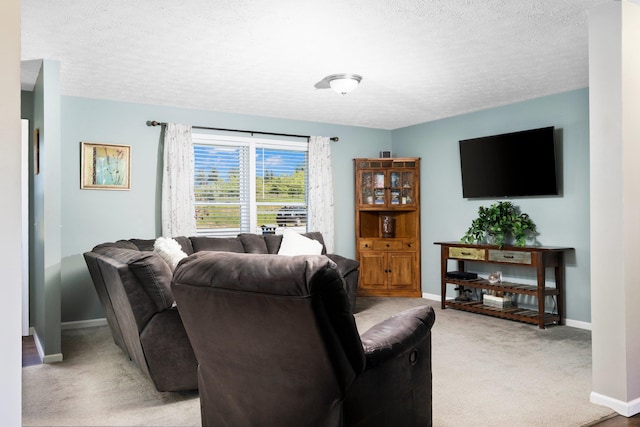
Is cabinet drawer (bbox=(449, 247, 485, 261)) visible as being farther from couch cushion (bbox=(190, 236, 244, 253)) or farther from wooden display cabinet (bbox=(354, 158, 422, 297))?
couch cushion (bbox=(190, 236, 244, 253))

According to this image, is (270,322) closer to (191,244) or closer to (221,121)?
(191,244)

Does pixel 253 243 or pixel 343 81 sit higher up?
pixel 343 81

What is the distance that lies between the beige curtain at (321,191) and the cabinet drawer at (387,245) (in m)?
0.63

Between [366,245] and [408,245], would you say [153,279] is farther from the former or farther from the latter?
[408,245]

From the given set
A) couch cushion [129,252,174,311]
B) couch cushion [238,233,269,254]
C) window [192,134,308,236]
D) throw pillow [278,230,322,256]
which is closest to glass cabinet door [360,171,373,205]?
window [192,134,308,236]

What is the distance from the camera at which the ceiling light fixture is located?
454cm

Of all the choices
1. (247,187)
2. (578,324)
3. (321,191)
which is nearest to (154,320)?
(247,187)

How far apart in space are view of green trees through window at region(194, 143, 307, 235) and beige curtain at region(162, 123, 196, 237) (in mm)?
213

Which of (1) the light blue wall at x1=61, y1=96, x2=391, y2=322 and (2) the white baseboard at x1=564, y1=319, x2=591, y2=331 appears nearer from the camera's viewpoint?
(2) the white baseboard at x1=564, y1=319, x2=591, y2=331

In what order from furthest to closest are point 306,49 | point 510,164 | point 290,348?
point 510,164, point 306,49, point 290,348

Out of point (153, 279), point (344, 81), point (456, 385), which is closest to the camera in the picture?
point (153, 279)

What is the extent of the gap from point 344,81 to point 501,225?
250cm

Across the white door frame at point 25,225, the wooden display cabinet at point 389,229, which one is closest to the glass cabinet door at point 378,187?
the wooden display cabinet at point 389,229

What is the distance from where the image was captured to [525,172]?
18.4 feet
